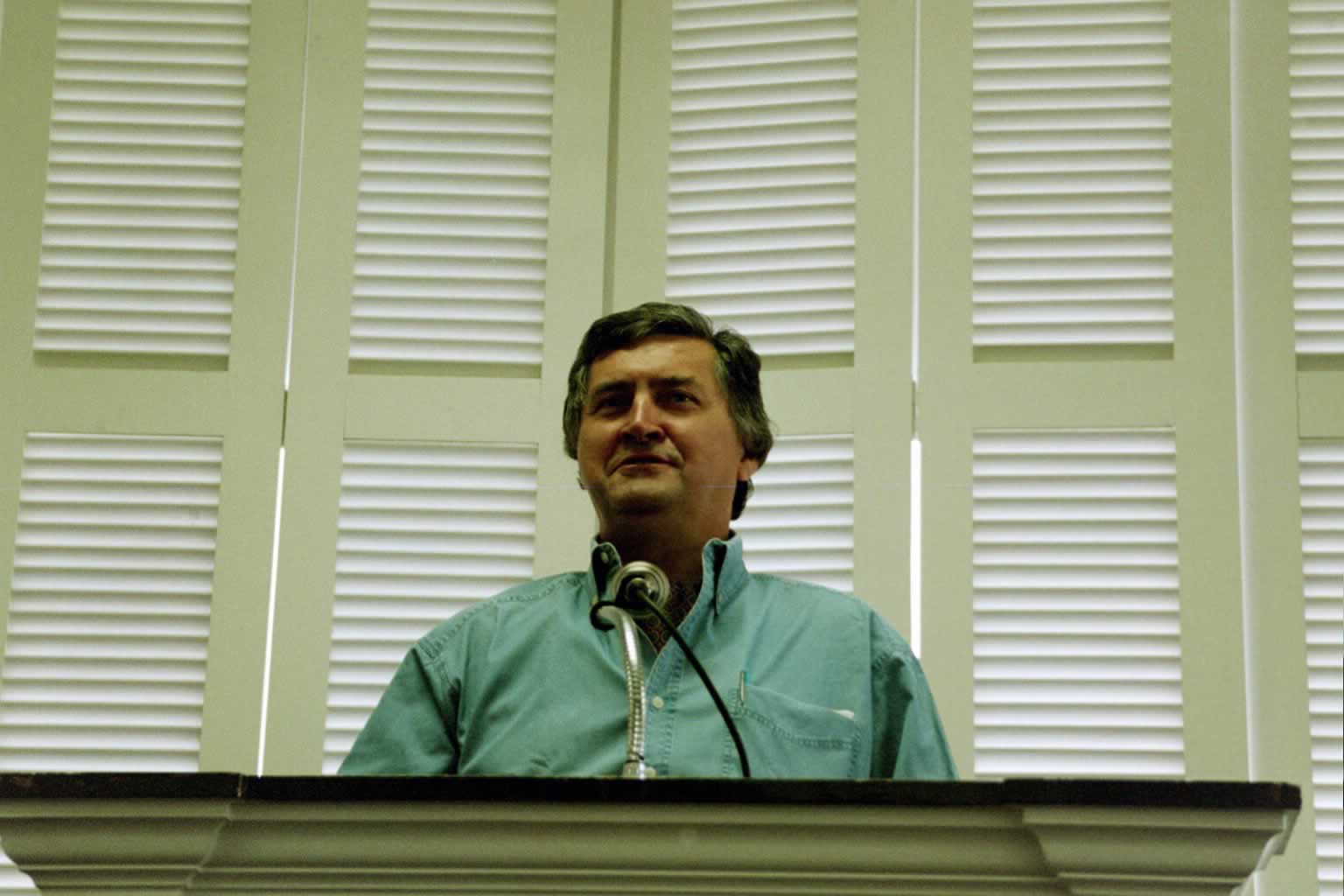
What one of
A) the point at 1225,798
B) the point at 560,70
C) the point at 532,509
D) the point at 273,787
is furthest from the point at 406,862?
the point at 560,70

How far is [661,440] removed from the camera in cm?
261

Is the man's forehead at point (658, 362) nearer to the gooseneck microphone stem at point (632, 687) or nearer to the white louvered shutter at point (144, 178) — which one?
the gooseneck microphone stem at point (632, 687)

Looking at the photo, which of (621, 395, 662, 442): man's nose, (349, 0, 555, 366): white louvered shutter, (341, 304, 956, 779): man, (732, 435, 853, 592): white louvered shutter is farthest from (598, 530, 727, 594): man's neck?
(349, 0, 555, 366): white louvered shutter

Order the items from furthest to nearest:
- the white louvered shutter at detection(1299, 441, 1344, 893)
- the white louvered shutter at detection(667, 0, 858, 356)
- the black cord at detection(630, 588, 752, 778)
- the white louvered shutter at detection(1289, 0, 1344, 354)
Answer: the white louvered shutter at detection(667, 0, 858, 356) < the white louvered shutter at detection(1289, 0, 1344, 354) < the white louvered shutter at detection(1299, 441, 1344, 893) < the black cord at detection(630, 588, 752, 778)

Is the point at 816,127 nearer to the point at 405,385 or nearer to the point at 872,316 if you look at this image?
the point at 872,316

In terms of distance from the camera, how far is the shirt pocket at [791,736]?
7.63 ft

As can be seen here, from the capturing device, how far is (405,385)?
127 inches

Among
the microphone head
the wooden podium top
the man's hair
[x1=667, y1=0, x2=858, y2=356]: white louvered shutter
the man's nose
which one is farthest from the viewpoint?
[x1=667, y1=0, x2=858, y2=356]: white louvered shutter

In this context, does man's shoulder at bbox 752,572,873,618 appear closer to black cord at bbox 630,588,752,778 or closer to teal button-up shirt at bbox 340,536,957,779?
teal button-up shirt at bbox 340,536,957,779

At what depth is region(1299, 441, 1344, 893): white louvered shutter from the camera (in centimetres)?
288

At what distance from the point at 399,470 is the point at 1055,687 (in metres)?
1.06

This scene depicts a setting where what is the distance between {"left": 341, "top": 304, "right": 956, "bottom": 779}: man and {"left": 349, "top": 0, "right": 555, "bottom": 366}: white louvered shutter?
55 centimetres

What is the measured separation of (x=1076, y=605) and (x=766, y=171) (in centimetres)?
85

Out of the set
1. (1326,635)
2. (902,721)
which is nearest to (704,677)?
Result: (902,721)
